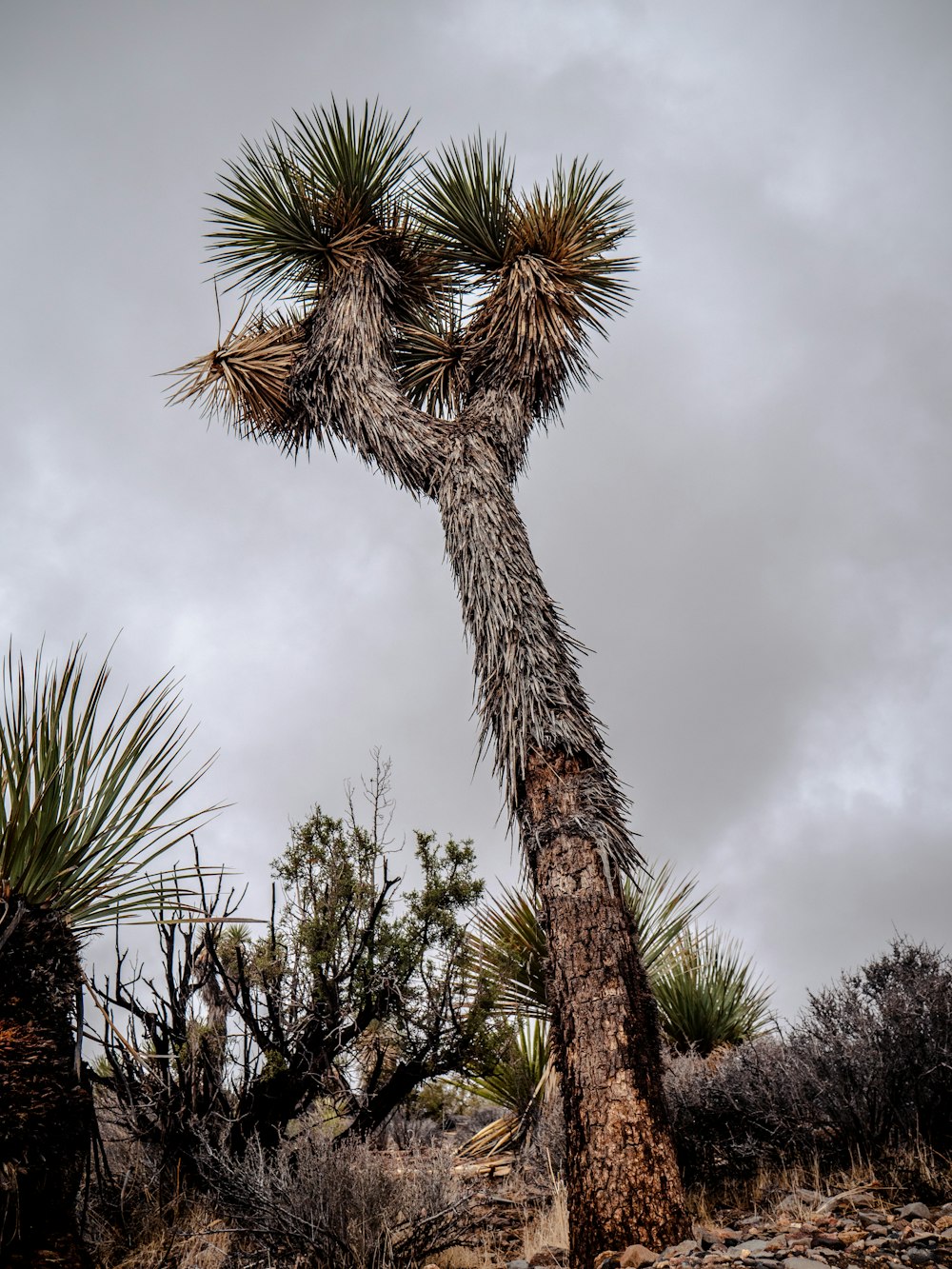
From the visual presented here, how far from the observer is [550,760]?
4938mm

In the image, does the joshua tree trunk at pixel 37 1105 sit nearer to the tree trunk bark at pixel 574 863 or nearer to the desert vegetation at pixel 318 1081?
the desert vegetation at pixel 318 1081

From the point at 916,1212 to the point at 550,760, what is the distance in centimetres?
268

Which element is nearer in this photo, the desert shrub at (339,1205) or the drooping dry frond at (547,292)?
the desert shrub at (339,1205)

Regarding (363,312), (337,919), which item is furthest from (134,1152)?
(363,312)

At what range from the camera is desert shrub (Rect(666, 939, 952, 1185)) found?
15.6 feet

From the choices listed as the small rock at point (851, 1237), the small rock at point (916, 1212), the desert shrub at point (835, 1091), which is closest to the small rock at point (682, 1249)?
the small rock at point (851, 1237)

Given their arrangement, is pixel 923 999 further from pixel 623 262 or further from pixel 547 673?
pixel 623 262

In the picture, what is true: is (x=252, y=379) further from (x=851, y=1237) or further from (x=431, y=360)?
(x=851, y=1237)

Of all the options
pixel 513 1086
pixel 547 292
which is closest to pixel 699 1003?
pixel 513 1086

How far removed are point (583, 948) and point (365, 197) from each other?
24.0 feet

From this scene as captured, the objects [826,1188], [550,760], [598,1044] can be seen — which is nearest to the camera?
[598,1044]

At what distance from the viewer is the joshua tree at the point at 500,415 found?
13.2 feet

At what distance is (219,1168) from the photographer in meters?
4.42

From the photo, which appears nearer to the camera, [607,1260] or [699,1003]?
[607,1260]
